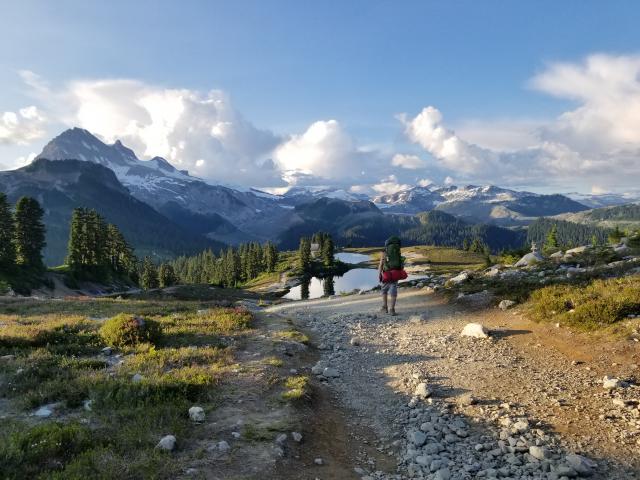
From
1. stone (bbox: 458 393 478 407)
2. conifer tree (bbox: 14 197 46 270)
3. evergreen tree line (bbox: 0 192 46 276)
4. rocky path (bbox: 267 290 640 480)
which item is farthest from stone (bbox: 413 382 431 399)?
conifer tree (bbox: 14 197 46 270)

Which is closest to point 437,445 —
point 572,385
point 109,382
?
point 572,385

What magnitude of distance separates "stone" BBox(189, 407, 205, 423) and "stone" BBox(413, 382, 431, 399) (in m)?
5.81

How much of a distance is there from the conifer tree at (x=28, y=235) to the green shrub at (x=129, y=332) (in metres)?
77.4

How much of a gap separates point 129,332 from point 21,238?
265 feet

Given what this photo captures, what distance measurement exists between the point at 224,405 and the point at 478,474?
5977 mm

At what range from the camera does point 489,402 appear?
10.4 metres

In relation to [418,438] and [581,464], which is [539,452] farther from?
[418,438]

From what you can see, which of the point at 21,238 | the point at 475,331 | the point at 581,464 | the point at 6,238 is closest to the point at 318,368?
the point at 475,331

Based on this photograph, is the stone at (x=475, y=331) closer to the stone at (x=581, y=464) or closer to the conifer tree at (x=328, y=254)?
the stone at (x=581, y=464)

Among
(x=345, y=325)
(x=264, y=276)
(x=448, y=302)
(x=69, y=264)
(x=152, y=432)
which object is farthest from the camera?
(x=264, y=276)

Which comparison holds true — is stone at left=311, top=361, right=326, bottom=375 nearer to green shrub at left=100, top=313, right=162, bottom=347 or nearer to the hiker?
green shrub at left=100, top=313, right=162, bottom=347

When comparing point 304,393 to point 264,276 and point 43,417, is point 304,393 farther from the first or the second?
point 264,276

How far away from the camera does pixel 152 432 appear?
8.41 metres

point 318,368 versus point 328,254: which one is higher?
point 328,254
